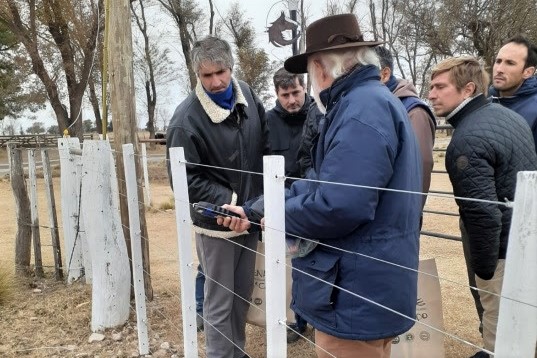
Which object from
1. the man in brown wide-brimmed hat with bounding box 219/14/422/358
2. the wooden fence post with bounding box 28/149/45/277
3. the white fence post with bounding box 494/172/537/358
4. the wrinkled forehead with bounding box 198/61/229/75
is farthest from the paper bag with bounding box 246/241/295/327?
the wooden fence post with bounding box 28/149/45/277

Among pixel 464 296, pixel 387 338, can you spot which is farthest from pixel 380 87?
pixel 464 296

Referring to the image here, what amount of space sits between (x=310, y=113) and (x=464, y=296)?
7.75 ft

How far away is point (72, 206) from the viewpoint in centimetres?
437

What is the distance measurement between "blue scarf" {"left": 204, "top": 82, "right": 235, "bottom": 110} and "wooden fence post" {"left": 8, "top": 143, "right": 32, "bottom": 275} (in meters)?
2.83

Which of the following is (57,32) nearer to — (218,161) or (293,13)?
(293,13)

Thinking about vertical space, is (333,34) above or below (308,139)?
above

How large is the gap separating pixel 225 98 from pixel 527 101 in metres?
1.77

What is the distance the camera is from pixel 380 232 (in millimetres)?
1579

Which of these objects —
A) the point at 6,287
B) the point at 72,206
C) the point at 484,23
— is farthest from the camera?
the point at 484,23

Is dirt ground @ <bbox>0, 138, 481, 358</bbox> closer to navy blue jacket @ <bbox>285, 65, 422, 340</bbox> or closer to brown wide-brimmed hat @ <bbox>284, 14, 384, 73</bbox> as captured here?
navy blue jacket @ <bbox>285, 65, 422, 340</bbox>

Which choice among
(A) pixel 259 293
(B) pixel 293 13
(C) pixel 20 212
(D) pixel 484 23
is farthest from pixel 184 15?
(A) pixel 259 293

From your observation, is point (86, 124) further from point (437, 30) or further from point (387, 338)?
point (387, 338)

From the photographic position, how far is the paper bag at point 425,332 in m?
2.62

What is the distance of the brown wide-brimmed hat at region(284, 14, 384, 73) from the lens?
1.70m
